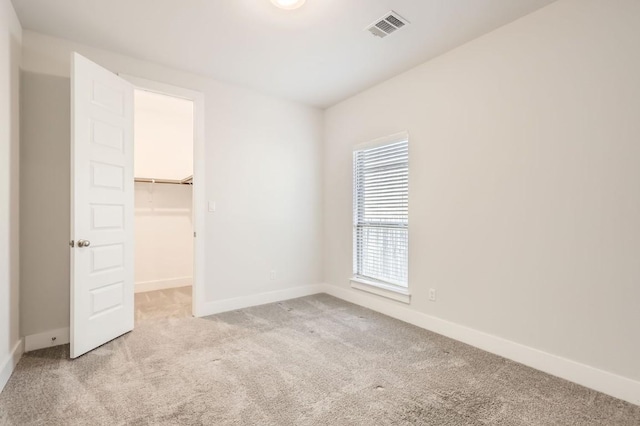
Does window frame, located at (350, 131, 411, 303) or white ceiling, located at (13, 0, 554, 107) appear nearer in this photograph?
white ceiling, located at (13, 0, 554, 107)

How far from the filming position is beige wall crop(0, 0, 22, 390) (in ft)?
6.84

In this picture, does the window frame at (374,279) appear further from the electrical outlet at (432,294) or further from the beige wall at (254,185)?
the beige wall at (254,185)

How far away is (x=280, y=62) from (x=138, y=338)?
118 inches

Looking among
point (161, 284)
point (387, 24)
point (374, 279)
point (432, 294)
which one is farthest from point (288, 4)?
point (161, 284)

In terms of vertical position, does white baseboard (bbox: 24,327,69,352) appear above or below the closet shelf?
below

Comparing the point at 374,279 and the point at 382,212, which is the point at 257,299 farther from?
the point at 382,212

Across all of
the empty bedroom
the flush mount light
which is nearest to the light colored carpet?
the empty bedroom

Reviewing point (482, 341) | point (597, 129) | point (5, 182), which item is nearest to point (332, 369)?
point (482, 341)

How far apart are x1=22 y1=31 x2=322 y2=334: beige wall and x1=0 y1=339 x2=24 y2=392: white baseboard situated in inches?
15.8

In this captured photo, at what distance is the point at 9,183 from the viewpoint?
2.26 meters

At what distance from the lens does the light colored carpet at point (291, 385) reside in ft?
5.74

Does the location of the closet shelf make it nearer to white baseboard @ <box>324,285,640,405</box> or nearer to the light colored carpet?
the light colored carpet

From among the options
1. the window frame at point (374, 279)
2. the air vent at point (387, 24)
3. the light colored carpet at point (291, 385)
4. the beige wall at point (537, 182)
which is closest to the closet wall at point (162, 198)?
the light colored carpet at point (291, 385)

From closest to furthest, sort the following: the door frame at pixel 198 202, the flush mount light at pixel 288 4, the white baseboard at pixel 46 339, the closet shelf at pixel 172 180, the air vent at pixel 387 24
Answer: the flush mount light at pixel 288 4
the air vent at pixel 387 24
the white baseboard at pixel 46 339
the door frame at pixel 198 202
the closet shelf at pixel 172 180
